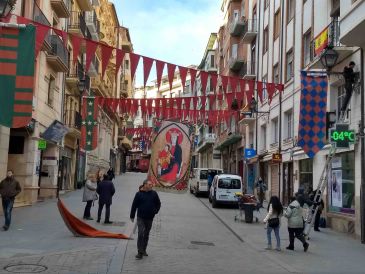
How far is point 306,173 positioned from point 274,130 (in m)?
6.99

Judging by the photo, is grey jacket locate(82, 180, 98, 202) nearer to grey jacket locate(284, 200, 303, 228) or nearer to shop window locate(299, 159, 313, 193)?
grey jacket locate(284, 200, 303, 228)

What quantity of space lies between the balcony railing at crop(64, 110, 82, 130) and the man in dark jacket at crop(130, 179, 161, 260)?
20288mm

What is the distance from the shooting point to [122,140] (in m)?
73.5

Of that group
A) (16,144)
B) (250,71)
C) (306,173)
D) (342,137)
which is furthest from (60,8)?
(342,137)

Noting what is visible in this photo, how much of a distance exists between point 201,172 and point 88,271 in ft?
86.0

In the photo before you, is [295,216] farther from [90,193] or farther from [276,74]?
[276,74]

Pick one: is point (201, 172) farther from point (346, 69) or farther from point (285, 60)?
point (346, 69)

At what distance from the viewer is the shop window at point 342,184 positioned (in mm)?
16578

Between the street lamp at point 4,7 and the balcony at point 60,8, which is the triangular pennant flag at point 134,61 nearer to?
the street lamp at point 4,7

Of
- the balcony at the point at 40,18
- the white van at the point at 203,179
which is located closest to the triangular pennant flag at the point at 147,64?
the balcony at the point at 40,18

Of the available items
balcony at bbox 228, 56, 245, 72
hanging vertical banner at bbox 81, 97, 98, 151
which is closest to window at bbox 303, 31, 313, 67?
hanging vertical banner at bbox 81, 97, 98, 151

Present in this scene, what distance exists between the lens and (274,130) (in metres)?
28.6

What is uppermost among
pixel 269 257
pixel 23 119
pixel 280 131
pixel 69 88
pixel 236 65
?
pixel 236 65

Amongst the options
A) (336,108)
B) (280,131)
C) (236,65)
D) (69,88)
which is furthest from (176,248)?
(236,65)
